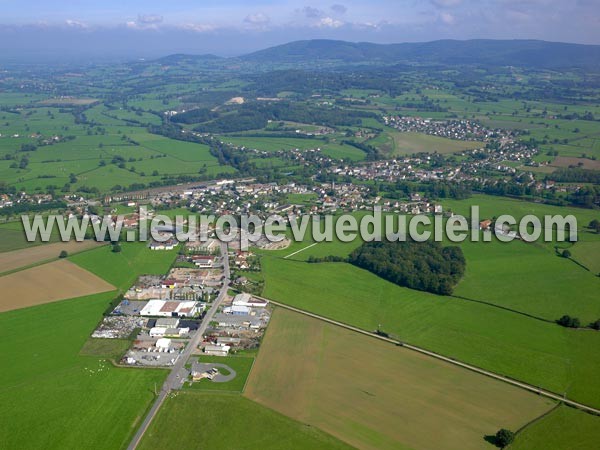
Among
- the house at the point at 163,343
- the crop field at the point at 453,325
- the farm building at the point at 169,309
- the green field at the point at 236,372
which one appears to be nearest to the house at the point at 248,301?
the crop field at the point at 453,325

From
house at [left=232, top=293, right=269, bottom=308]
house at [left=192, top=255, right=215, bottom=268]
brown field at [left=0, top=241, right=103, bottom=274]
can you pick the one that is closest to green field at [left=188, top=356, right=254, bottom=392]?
house at [left=232, top=293, right=269, bottom=308]

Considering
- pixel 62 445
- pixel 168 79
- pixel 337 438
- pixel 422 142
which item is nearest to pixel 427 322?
pixel 337 438

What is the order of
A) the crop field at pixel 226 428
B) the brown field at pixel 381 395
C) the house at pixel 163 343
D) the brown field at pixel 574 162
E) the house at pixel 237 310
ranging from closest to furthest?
the crop field at pixel 226 428, the brown field at pixel 381 395, the house at pixel 163 343, the house at pixel 237 310, the brown field at pixel 574 162

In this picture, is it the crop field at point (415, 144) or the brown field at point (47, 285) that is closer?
the brown field at point (47, 285)

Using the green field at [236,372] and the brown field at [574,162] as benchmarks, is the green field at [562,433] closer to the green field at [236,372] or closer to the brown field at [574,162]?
the green field at [236,372]

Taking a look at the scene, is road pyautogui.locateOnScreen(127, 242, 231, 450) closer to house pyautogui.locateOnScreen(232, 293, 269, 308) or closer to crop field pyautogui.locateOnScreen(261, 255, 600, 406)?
house pyautogui.locateOnScreen(232, 293, 269, 308)

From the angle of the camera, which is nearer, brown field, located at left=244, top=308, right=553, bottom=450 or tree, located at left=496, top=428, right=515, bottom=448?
tree, located at left=496, top=428, right=515, bottom=448
